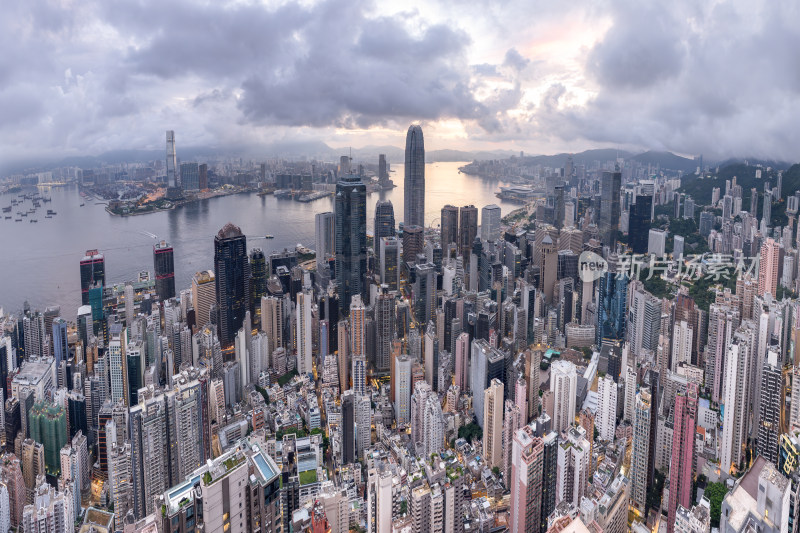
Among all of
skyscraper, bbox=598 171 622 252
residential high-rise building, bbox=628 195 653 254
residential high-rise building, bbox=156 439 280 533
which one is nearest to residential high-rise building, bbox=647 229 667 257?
residential high-rise building, bbox=628 195 653 254

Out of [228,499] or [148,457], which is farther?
[148,457]

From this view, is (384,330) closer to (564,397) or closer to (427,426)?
(427,426)

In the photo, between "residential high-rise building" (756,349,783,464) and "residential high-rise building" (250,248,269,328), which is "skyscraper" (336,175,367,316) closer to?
"residential high-rise building" (250,248,269,328)

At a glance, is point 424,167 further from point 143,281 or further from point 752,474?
point 752,474

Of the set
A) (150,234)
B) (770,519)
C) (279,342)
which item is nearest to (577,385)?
(770,519)

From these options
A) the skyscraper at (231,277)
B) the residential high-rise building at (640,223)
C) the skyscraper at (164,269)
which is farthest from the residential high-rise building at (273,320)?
the residential high-rise building at (640,223)

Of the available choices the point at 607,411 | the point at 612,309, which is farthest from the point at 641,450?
the point at 612,309
